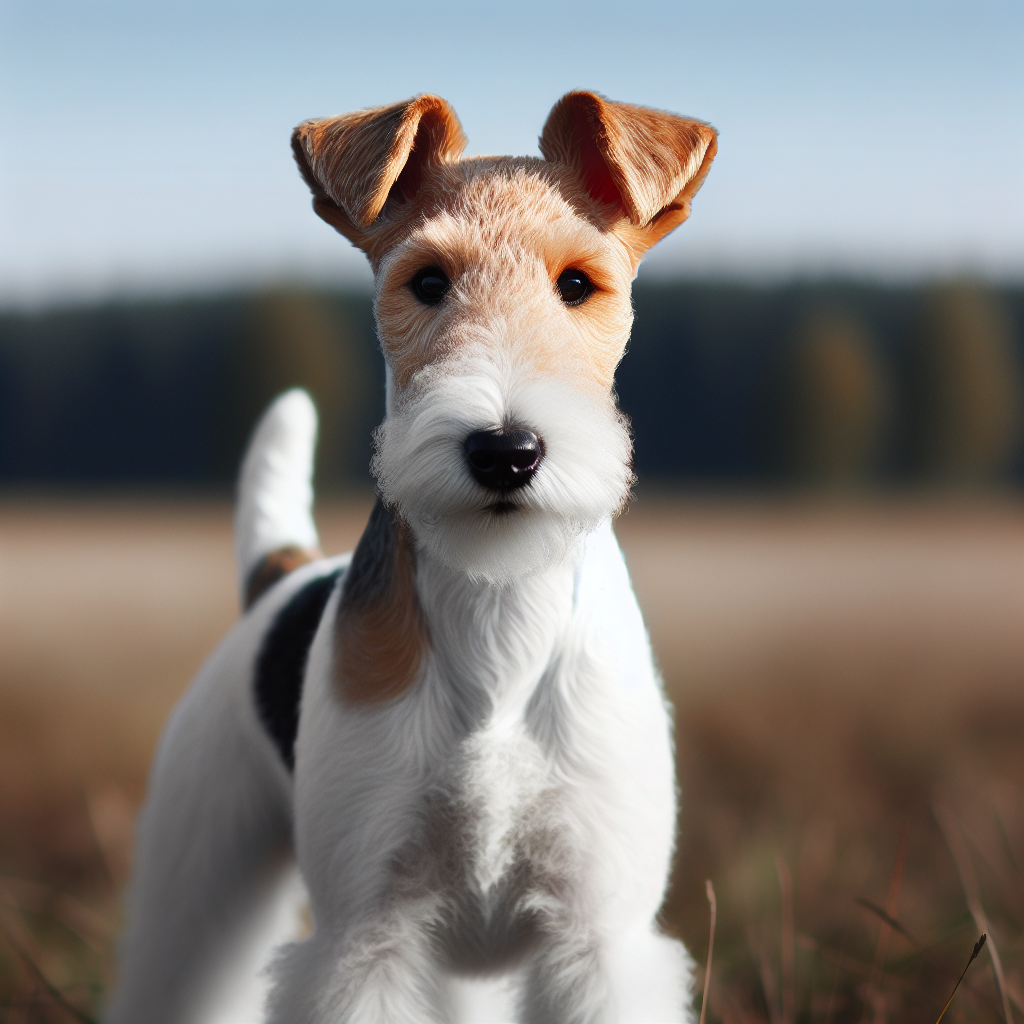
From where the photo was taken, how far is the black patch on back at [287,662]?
2.62m

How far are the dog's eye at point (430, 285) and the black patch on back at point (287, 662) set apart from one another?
101 centimetres

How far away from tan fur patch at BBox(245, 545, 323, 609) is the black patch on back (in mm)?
382

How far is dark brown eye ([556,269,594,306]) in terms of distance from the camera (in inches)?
84.8

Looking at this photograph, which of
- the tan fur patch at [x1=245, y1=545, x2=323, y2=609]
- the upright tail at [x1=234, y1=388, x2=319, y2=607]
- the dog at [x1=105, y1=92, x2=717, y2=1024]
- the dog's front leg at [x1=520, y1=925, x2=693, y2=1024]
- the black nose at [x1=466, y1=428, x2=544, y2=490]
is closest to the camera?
the black nose at [x1=466, y1=428, x2=544, y2=490]

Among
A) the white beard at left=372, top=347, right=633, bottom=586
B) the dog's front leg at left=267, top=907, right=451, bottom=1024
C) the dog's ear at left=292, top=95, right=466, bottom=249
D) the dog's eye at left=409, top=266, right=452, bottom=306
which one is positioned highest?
the dog's ear at left=292, top=95, right=466, bottom=249

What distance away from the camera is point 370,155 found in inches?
87.1

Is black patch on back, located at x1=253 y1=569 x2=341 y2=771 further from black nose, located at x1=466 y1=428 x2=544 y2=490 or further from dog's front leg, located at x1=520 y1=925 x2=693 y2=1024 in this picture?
black nose, located at x1=466 y1=428 x2=544 y2=490

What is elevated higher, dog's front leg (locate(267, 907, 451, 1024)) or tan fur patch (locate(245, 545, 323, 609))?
tan fur patch (locate(245, 545, 323, 609))

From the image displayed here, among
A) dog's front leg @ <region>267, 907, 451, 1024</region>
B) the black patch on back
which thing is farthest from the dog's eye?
dog's front leg @ <region>267, 907, 451, 1024</region>

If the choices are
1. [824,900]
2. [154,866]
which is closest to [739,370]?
[824,900]

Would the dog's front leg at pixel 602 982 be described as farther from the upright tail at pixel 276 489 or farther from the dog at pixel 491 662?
the upright tail at pixel 276 489

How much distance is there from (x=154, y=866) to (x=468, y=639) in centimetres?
155

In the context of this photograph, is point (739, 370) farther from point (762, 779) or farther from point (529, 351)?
point (529, 351)

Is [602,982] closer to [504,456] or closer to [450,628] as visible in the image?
[450,628]
